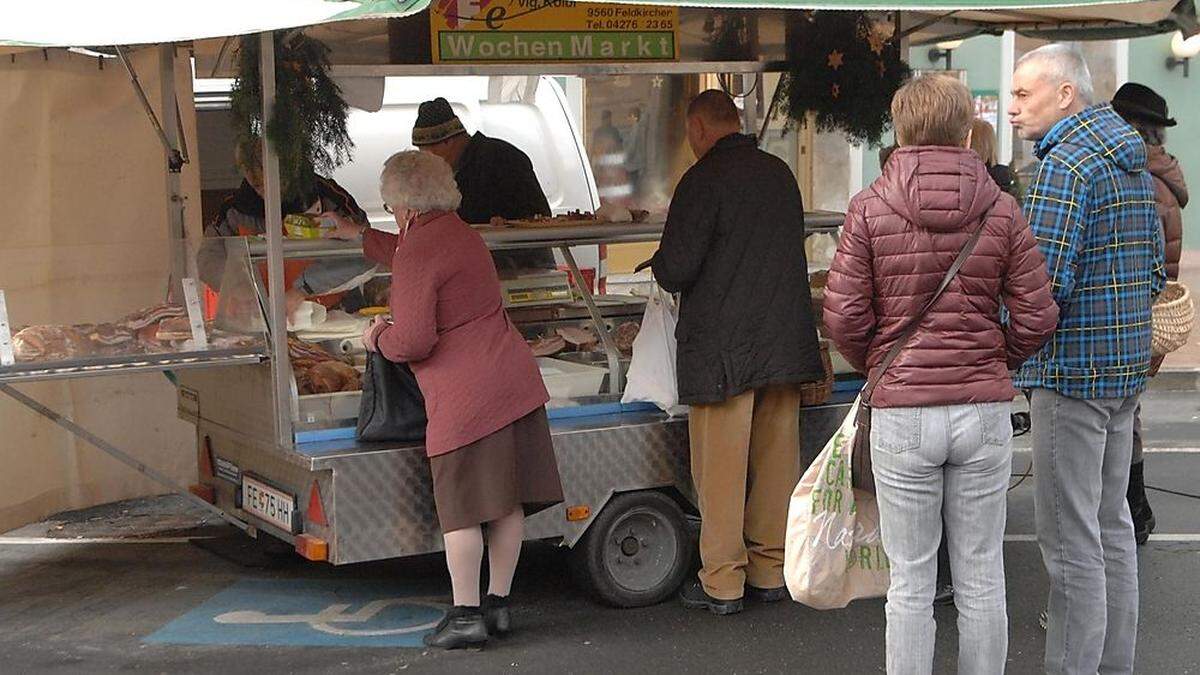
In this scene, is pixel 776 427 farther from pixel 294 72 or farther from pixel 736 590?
pixel 294 72

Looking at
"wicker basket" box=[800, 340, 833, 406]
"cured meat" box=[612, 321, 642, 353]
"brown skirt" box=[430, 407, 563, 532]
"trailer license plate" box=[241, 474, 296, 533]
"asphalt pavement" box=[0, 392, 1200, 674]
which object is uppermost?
"cured meat" box=[612, 321, 642, 353]

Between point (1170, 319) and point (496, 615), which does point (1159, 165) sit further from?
point (496, 615)

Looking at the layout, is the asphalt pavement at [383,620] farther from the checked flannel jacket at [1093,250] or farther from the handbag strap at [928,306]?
the handbag strap at [928,306]

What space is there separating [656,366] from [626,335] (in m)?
0.48

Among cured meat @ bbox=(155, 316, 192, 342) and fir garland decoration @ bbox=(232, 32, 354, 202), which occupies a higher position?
fir garland decoration @ bbox=(232, 32, 354, 202)

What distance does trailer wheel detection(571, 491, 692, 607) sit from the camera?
5484mm

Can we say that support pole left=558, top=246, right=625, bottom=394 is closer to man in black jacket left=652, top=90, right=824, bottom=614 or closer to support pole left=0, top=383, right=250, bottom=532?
man in black jacket left=652, top=90, right=824, bottom=614

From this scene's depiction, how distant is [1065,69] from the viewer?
4152mm

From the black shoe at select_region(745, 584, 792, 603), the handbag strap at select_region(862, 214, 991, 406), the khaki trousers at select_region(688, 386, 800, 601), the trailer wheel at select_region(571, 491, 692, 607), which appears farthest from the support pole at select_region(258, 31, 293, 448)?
the handbag strap at select_region(862, 214, 991, 406)

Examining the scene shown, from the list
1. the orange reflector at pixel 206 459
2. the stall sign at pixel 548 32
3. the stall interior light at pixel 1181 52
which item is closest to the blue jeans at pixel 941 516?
the stall sign at pixel 548 32

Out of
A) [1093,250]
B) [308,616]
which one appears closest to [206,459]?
[308,616]

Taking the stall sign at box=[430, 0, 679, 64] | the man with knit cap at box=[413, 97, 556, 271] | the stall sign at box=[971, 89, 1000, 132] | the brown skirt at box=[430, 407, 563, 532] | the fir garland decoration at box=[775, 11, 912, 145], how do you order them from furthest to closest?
the stall sign at box=[971, 89, 1000, 132] → the man with knit cap at box=[413, 97, 556, 271] → the fir garland decoration at box=[775, 11, 912, 145] → the stall sign at box=[430, 0, 679, 64] → the brown skirt at box=[430, 407, 563, 532]

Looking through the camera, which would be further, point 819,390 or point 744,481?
point 819,390

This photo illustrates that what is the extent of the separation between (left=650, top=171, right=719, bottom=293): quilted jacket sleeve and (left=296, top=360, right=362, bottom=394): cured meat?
113cm
